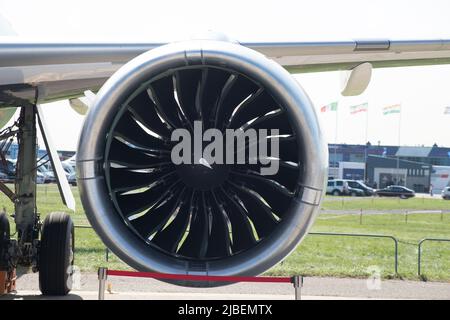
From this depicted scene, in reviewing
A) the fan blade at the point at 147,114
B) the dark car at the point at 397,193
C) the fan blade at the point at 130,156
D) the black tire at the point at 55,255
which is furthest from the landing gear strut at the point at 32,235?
the dark car at the point at 397,193

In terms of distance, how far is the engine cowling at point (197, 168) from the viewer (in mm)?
5031

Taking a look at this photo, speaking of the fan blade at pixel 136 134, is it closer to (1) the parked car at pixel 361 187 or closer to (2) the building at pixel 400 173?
(1) the parked car at pixel 361 187

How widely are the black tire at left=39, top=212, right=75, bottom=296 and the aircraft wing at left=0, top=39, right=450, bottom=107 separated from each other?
149 cm

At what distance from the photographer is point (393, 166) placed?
242 ft

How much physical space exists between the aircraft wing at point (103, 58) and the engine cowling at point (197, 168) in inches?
39.1

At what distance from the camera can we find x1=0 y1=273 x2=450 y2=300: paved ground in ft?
31.0

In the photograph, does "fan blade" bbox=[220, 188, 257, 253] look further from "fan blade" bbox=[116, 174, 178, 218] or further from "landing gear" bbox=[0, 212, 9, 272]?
"landing gear" bbox=[0, 212, 9, 272]

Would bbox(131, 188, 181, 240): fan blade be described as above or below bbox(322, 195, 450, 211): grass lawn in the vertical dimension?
below

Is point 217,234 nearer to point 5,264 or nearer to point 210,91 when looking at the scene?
point 210,91

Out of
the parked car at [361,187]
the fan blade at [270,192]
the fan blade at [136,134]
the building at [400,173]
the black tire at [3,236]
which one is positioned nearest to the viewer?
the fan blade at [270,192]

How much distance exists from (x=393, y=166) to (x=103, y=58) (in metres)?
69.8

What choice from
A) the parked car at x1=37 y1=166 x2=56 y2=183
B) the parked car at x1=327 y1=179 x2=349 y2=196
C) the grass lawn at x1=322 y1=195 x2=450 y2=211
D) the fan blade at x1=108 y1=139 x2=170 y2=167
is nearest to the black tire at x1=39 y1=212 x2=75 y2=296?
the fan blade at x1=108 y1=139 x2=170 y2=167

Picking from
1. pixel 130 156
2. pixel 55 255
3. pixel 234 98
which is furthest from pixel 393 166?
pixel 130 156
